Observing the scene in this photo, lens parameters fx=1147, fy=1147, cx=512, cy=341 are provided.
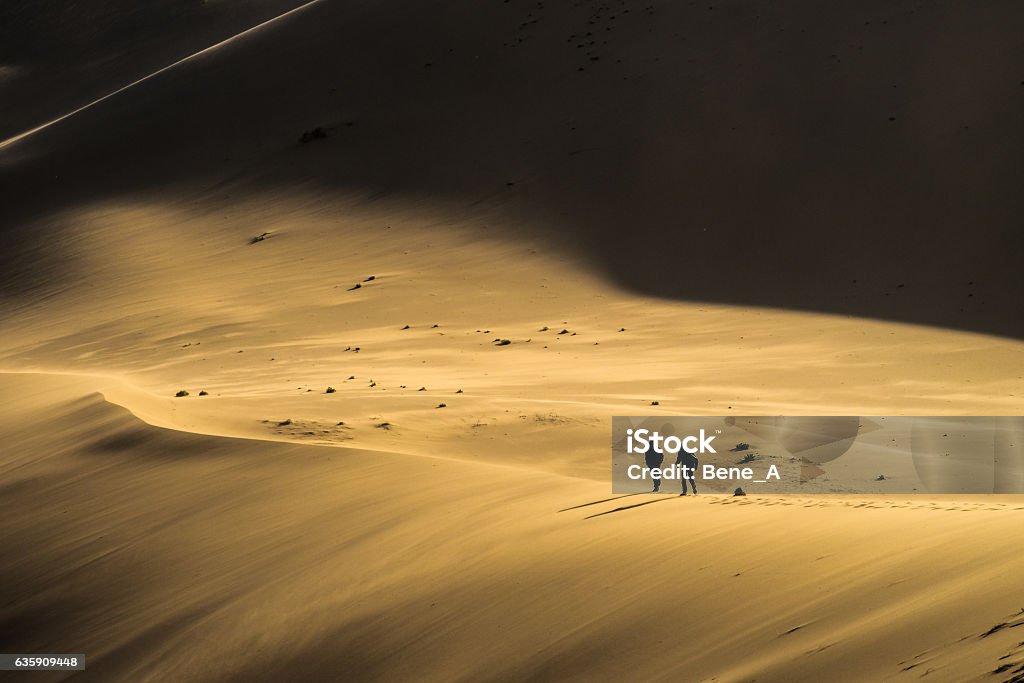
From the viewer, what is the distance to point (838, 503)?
6.64 m

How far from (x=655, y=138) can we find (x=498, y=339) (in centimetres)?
822

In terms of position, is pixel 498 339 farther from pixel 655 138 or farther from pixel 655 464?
pixel 655 138

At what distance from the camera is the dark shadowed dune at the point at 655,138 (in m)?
17.5

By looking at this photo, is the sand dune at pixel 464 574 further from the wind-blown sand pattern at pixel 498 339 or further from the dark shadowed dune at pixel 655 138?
the dark shadowed dune at pixel 655 138

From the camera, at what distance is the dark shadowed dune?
57.4 ft

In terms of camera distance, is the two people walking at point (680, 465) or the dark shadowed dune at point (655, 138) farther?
the dark shadowed dune at point (655, 138)

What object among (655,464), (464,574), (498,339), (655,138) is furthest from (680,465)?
(655,138)

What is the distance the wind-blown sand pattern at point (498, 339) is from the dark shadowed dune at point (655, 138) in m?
0.09

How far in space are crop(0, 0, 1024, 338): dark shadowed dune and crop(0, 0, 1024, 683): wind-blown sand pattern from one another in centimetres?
9

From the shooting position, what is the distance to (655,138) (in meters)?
21.5

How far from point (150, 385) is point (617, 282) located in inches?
306

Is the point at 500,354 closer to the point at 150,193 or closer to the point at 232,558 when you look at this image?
the point at 232,558

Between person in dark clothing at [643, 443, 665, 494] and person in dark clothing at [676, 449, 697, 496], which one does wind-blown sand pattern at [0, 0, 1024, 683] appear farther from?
person in dark clothing at [676, 449, 697, 496]

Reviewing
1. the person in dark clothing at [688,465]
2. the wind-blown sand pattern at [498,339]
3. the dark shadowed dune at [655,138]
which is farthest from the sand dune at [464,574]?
the dark shadowed dune at [655,138]
